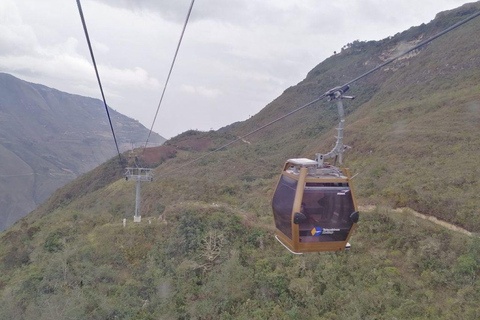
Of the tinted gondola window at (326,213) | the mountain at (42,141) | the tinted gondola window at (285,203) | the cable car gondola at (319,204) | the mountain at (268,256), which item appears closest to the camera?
the cable car gondola at (319,204)

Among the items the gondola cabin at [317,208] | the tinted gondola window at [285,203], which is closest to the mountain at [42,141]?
the tinted gondola window at [285,203]

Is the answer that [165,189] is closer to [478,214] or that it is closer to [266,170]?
[266,170]

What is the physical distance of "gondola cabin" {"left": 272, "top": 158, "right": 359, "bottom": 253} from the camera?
562 centimetres

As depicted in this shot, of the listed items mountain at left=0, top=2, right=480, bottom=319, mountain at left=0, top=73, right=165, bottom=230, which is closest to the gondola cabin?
mountain at left=0, top=2, right=480, bottom=319

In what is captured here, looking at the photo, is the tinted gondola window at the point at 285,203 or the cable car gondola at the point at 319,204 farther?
the tinted gondola window at the point at 285,203

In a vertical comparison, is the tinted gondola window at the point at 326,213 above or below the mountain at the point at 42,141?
below

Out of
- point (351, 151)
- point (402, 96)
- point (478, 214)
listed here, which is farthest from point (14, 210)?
point (478, 214)

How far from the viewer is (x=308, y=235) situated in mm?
5777

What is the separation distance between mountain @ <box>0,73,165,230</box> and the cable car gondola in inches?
2731

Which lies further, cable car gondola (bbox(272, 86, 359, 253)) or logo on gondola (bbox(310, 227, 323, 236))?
logo on gondola (bbox(310, 227, 323, 236))

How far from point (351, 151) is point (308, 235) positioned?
68.6ft

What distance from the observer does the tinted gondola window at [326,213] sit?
5691mm

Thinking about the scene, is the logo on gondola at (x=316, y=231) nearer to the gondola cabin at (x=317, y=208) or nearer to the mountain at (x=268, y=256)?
the gondola cabin at (x=317, y=208)

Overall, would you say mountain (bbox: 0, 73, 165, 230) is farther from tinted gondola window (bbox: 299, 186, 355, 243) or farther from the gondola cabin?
tinted gondola window (bbox: 299, 186, 355, 243)
